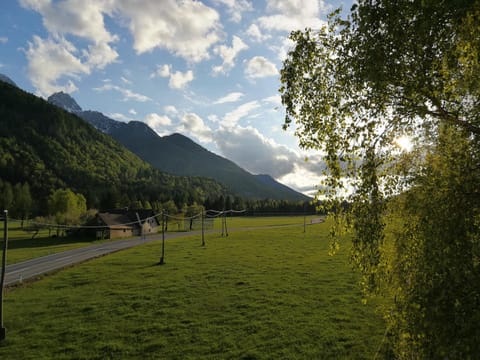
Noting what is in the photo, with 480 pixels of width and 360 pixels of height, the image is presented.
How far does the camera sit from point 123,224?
210ft

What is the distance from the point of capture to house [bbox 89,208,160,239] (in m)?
65.6

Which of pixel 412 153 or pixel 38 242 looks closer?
pixel 412 153

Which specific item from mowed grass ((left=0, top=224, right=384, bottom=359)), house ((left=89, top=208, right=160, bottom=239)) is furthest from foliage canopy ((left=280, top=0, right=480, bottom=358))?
house ((left=89, top=208, right=160, bottom=239))

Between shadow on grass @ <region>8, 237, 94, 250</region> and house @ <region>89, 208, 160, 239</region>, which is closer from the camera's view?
shadow on grass @ <region>8, 237, 94, 250</region>

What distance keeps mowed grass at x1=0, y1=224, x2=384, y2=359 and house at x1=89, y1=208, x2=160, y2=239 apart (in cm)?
3926

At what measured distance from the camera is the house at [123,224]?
6556cm

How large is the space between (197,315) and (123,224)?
5380 cm

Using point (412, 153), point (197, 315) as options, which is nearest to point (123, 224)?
point (197, 315)

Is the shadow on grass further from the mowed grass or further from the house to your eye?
the mowed grass

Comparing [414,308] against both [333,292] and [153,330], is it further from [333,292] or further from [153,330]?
[333,292]

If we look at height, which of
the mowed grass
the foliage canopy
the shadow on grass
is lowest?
the shadow on grass

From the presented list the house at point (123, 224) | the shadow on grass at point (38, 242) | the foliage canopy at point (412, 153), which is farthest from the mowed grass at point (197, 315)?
the house at point (123, 224)

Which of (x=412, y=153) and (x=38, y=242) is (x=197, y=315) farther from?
(x=38, y=242)

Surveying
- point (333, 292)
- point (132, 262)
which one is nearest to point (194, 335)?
point (333, 292)
